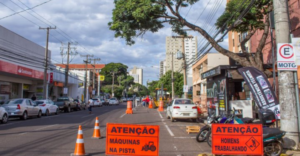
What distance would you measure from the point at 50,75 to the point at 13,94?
612cm

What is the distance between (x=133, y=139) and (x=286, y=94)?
196 inches

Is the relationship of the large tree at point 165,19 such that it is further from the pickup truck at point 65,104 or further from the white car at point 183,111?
the pickup truck at point 65,104

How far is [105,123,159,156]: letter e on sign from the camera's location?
21.2 feet

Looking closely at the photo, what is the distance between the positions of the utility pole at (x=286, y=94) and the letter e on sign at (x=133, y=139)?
4331 millimetres

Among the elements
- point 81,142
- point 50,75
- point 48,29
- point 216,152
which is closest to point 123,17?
point 81,142

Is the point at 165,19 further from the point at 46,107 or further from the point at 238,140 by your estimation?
the point at 46,107

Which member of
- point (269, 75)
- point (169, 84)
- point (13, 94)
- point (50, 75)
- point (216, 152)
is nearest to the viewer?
point (216, 152)

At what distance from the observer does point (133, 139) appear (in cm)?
651

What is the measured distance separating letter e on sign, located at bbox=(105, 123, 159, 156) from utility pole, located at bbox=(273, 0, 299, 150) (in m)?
4.33

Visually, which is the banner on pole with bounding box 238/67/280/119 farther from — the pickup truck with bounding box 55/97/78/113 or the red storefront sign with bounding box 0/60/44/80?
the pickup truck with bounding box 55/97/78/113

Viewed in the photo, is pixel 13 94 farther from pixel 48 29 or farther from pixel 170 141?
pixel 170 141

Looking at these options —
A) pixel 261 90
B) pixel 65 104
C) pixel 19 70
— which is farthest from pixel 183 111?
pixel 19 70

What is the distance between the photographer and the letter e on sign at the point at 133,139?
21.2 ft

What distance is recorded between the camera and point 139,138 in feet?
21.3
